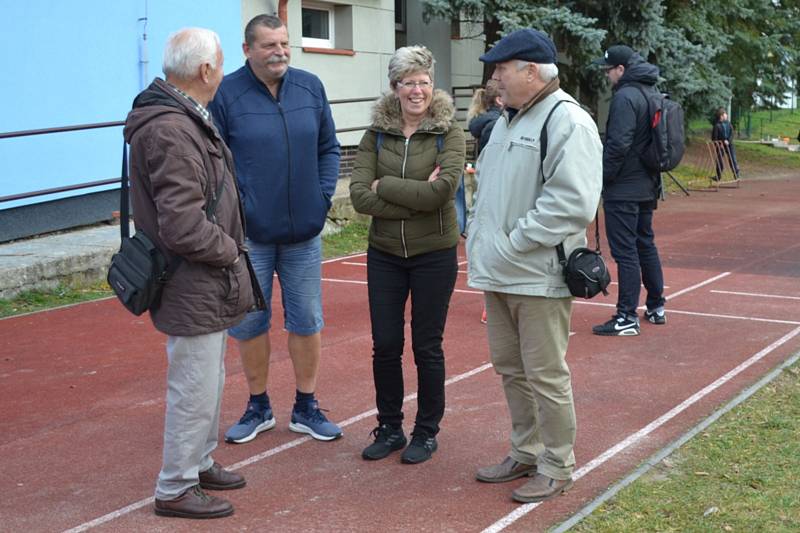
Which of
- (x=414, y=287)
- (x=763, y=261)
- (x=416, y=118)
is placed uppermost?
(x=416, y=118)

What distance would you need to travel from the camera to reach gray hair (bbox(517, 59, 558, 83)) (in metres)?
4.68

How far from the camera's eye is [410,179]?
17.5ft

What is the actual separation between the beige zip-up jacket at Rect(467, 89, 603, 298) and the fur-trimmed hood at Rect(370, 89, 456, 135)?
480 mm

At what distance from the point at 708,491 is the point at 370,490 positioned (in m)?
1.51

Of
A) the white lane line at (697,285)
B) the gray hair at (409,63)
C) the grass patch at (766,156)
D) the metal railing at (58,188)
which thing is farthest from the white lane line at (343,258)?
the grass patch at (766,156)

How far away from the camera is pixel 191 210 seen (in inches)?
171

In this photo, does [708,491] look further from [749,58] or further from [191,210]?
[749,58]

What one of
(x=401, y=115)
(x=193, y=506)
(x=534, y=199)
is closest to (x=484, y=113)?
(x=401, y=115)

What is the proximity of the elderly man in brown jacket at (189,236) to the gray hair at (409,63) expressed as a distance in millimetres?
991

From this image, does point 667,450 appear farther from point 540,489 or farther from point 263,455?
point 263,455

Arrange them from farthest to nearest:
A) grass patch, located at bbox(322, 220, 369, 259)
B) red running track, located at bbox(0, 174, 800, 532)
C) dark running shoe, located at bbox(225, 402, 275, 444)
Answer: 1. grass patch, located at bbox(322, 220, 369, 259)
2. dark running shoe, located at bbox(225, 402, 275, 444)
3. red running track, located at bbox(0, 174, 800, 532)

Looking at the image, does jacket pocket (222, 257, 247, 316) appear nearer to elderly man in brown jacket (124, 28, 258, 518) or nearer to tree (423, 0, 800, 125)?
elderly man in brown jacket (124, 28, 258, 518)

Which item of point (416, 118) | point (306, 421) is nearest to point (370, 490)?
point (306, 421)

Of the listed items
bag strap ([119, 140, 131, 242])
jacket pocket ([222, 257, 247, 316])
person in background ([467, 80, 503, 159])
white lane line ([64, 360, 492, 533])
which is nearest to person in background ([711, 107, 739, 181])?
person in background ([467, 80, 503, 159])
